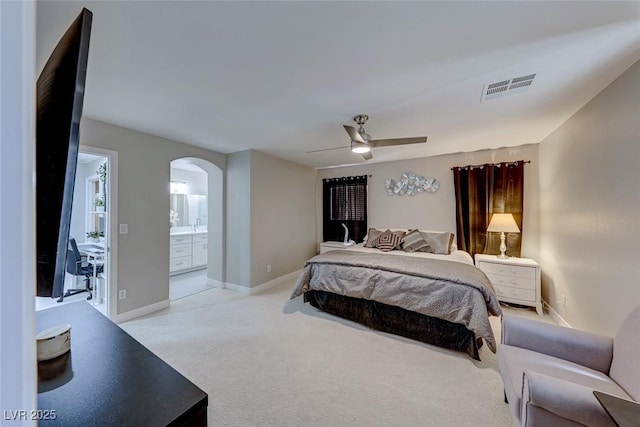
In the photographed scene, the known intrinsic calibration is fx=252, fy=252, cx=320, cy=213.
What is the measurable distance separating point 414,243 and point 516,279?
1.35 metres

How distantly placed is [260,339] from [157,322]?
1.36 m

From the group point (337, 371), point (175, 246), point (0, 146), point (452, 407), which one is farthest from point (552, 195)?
point (175, 246)

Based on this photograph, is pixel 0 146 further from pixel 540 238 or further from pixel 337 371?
pixel 540 238

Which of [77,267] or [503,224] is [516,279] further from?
[77,267]

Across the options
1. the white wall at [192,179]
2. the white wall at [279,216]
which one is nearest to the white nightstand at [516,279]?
the white wall at [279,216]

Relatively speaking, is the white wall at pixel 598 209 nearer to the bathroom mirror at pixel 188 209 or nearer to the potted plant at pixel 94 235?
the potted plant at pixel 94 235

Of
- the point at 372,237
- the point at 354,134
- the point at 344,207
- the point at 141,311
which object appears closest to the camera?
the point at 354,134

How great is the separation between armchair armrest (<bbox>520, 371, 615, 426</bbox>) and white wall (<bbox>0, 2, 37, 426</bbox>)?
1687 millimetres

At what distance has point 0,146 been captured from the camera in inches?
12.0

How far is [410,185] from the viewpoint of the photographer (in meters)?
4.66

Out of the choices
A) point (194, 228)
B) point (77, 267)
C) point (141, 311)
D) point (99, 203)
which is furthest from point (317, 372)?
point (194, 228)

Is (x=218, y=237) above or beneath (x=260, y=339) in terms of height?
above

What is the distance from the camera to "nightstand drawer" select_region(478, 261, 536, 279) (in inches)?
127

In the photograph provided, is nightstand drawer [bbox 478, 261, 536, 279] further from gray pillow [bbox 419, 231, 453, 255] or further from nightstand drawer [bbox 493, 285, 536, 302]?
gray pillow [bbox 419, 231, 453, 255]
